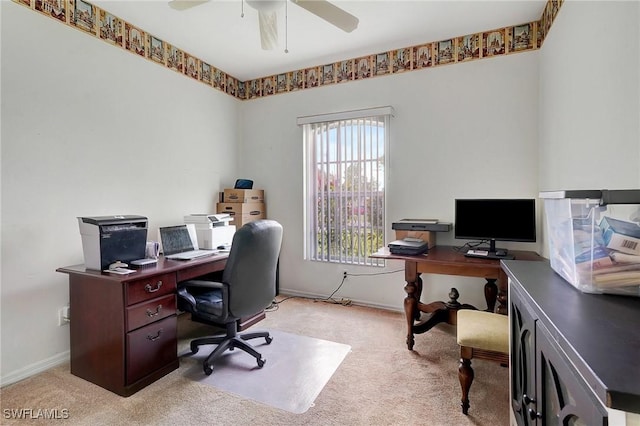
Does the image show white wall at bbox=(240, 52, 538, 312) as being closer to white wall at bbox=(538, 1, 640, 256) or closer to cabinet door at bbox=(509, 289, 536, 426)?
white wall at bbox=(538, 1, 640, 256)

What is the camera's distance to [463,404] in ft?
5.38

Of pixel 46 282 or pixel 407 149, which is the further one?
pixel 407 149

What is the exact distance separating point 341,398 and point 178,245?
169 centimetres

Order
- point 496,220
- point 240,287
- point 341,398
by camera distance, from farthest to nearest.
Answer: point 496,220
point 240,287
point 341,398

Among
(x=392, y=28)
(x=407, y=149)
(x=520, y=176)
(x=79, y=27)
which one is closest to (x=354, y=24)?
(x=392, y=28)

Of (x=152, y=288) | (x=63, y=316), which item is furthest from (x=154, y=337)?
(x=63, y=316)

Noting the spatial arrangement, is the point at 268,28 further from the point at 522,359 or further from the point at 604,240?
the point at 522,359

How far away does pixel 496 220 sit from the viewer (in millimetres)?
2416

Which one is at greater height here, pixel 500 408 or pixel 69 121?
pixel 69 121

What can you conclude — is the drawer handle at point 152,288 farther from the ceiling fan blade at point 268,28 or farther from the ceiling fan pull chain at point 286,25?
the ceiling fan pull chain at point 286,25

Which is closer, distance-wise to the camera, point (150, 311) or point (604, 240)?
point (604, 240)

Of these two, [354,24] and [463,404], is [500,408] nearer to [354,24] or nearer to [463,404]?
[463,404]

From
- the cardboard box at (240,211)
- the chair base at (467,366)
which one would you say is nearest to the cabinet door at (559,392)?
the chair base at (467,366)

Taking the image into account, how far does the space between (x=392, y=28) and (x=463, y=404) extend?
2.88 m
